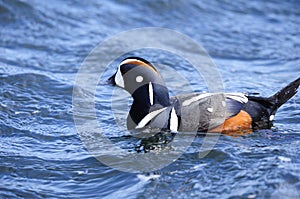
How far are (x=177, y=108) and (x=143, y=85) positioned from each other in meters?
0.55

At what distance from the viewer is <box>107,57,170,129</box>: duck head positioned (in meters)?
7.31

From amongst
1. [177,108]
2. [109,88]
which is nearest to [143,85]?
[177,108]

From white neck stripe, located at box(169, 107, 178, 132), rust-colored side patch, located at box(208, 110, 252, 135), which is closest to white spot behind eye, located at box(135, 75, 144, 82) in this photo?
white neck stripe, located at box(169, 107, 178, 132)

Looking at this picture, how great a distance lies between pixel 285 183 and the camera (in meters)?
5.66

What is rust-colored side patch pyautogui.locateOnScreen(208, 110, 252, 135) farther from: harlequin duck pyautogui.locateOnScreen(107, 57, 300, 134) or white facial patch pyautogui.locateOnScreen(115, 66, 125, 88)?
white facial patch pyautogui.locateOnScreen(115, 66, 125, 88)

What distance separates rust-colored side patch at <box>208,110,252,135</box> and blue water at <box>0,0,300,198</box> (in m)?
0.17

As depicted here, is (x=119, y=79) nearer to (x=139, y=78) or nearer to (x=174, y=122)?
(x=139, y=78)

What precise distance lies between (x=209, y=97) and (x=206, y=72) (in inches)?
130

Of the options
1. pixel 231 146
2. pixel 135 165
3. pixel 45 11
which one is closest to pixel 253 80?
pixel 231 146

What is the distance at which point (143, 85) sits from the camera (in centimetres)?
738

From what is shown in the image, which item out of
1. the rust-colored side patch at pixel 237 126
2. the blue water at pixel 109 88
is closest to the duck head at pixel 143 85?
the blue water at pixel 109 88

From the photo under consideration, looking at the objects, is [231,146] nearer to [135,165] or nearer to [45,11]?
[135,165]

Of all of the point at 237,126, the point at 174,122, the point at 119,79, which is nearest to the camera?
the point at 174,122

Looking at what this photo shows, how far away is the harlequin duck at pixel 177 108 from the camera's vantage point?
721 centimetres
